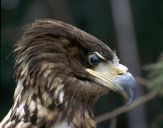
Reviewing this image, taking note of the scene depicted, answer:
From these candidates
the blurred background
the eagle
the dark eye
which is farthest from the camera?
the blurred background

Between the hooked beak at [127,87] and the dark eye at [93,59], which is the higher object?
the dark eye at [93,59]

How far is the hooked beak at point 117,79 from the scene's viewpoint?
16.0 feet

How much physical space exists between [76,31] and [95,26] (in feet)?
35.7

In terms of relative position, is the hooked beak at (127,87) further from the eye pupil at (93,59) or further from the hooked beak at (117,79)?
the eye pupil at (93,59)

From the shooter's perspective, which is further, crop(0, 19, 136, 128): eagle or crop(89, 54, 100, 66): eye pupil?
crop(89, 54, 100, 66): eye pupil

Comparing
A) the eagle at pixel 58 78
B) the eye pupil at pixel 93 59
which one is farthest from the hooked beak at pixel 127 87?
the eye pupil at pixel 93 59

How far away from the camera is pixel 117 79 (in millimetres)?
4934

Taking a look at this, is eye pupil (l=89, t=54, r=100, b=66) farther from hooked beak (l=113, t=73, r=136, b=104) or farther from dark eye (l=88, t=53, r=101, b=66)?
hooked beak (l=113, t=73, r=136, b=104)

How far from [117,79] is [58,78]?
0.36 metres

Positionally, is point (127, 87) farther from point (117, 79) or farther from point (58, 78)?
point (58, 78)

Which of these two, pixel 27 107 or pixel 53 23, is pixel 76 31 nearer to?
pixel 53 23

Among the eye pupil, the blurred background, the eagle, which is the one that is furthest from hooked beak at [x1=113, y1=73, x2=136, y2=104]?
the blurred background

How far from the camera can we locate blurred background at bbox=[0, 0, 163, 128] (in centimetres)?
1415

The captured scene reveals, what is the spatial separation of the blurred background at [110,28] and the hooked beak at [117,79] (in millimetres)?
8624
